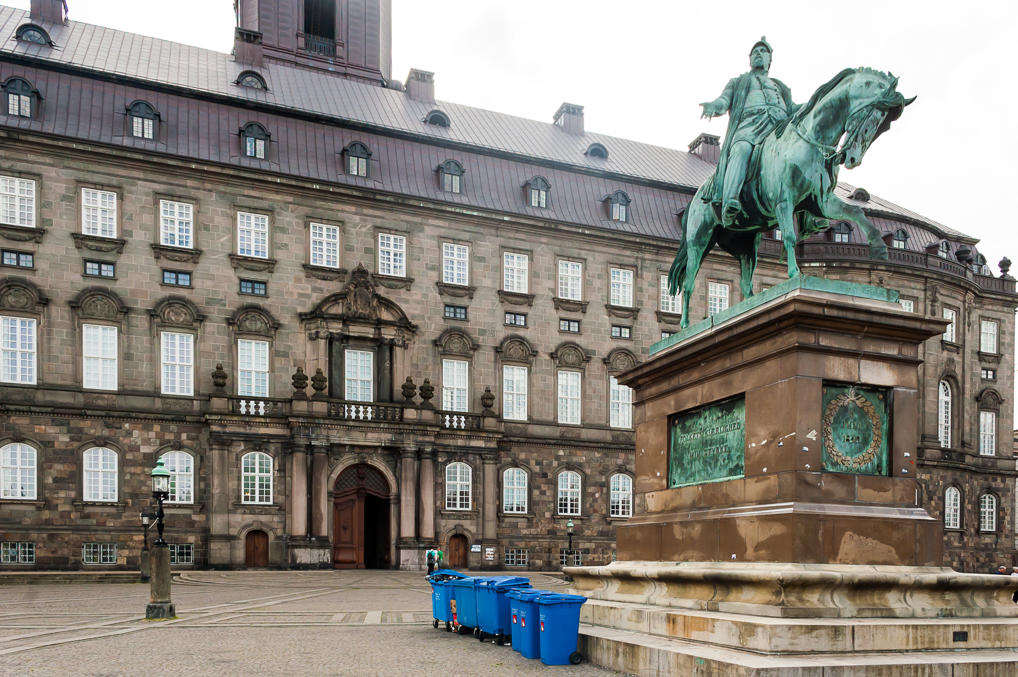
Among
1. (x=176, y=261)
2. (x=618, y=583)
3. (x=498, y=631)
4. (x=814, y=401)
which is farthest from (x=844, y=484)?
(x=176, y=261)

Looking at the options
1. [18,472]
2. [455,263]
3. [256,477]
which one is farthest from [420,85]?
[18,472]

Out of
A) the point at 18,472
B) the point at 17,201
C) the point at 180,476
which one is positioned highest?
the point at 17,201

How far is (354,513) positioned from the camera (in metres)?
39.4

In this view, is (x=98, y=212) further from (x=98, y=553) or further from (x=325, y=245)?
(x=98, y=553)

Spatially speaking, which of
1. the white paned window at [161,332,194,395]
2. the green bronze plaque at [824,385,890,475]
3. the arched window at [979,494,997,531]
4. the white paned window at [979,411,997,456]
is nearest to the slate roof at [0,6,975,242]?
the white paned window at [161,332,194,395]

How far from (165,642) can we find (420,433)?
24052mm

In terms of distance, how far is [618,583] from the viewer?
14.3 metres

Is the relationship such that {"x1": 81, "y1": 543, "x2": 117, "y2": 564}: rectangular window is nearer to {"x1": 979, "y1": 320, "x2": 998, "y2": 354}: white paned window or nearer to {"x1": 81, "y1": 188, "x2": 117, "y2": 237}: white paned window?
{"x1": 81, "y1": 188, "x2": 117, "y2": 237}: white paned window

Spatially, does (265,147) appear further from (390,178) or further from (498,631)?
(498,631)

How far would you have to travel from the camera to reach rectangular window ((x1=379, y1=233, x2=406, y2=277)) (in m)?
42.3

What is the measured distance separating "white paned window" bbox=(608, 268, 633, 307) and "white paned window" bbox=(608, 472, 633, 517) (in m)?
8.24

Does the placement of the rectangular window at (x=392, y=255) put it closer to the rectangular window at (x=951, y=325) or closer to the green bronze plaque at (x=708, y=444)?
the green bronze plaque at (x=708, y=444)

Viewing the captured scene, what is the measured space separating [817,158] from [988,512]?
4978cm

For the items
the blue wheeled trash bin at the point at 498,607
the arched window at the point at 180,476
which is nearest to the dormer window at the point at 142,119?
the arched window at the point at 180,476
